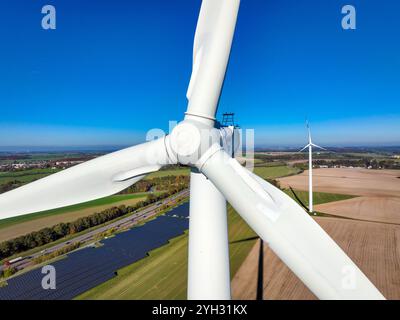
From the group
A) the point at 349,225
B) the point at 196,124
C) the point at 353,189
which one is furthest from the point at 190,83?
the point at 353,189

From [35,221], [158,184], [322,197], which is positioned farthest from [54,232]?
[322,197]

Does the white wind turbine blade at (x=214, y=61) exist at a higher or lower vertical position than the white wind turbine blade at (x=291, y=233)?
higher

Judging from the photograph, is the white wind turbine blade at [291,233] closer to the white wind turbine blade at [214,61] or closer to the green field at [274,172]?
the white wind turbine blade at [214,61]

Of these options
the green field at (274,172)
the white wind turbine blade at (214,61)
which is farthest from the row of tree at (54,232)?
the green field at (274,172)

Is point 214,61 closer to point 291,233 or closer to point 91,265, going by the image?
point 291,233

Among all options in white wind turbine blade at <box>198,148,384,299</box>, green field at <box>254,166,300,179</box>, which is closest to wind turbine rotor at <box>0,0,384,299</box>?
white wind turbine blade at <box>198,148,384,299</box>
